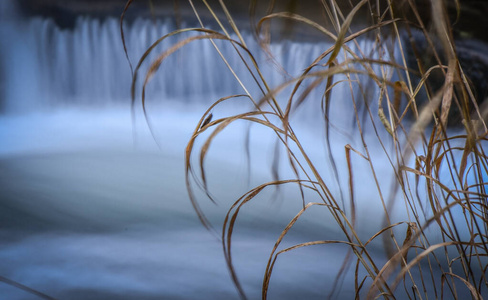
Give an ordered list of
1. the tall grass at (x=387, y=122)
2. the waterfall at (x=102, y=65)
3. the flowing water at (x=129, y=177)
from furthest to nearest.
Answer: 1. the waterfall at (x=102, y=65)
2. the flowing water at (x=129, y=177)
3. the tall grass at (x=387, y=122)

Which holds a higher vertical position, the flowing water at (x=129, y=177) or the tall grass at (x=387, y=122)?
the tall grass at (x=387, y=122)

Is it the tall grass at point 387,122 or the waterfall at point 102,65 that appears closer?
the tall grass at point 387,122

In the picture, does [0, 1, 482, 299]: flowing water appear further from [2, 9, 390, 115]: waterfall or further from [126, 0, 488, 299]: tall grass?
[126, 0, 488, 299]: tall grass

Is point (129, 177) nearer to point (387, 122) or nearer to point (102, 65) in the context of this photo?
point (102, 65)

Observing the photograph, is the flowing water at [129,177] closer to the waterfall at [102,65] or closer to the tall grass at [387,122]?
the waterfall at [102,65]

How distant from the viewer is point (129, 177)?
6.56 feet

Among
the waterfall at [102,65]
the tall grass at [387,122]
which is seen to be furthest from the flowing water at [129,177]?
the tall grass at [387,122]

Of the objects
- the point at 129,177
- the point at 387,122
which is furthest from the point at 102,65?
the point at 387,122

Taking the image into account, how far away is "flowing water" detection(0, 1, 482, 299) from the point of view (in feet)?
4.34

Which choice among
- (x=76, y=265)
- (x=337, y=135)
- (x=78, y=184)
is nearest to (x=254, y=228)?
(x=76, y=265)

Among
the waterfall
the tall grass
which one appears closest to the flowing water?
the waterfall

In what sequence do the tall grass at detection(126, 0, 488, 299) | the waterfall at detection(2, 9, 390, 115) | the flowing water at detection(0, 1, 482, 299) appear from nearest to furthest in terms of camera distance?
the tall grass at detection(126, 0, 488, 299)
the flowing water at detection(0, 1, 482, 299)
the waterfall at detection(2, 9, 390, 115)

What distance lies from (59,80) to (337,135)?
1363 millimetres

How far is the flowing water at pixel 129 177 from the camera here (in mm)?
1323
